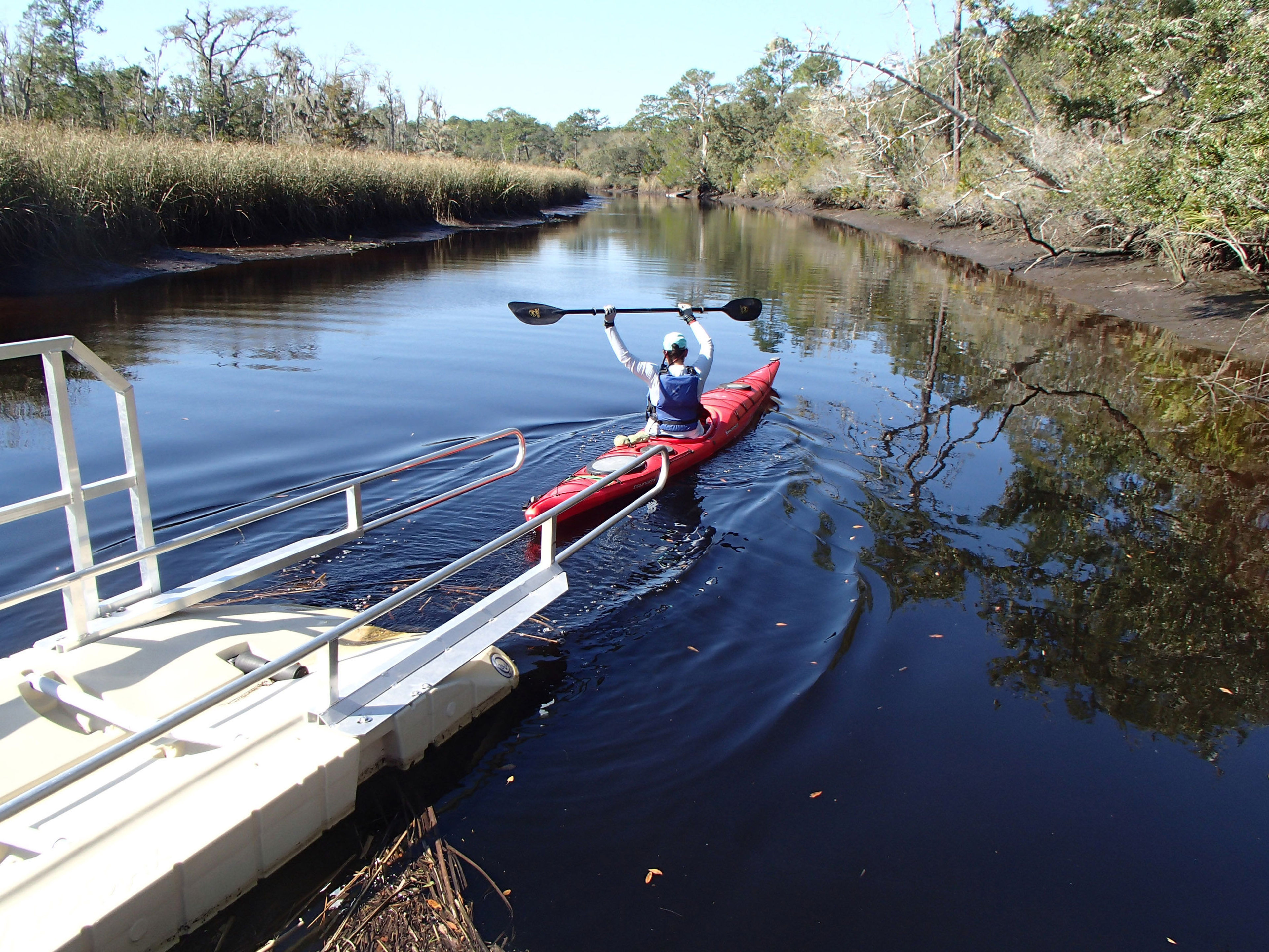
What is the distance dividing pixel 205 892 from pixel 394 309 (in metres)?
14.7

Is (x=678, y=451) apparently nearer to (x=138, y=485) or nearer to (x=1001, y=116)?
(x=138, y=485)

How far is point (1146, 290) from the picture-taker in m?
17.8

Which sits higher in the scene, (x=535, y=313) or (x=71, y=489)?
(x=535, y=313)

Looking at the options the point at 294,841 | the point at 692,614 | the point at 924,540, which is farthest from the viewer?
the point at 924,540

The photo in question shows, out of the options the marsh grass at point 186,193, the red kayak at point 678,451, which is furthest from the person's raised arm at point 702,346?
the marsh grass at point 186,193

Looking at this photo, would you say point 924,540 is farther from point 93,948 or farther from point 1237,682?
point 93,948

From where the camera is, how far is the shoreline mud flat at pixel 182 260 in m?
15.6

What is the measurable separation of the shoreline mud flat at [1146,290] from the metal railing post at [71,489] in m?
14.1

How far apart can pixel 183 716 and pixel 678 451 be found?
5.93 metres

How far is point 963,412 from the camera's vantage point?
10.8 m

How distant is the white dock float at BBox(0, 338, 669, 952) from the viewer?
2852 mm

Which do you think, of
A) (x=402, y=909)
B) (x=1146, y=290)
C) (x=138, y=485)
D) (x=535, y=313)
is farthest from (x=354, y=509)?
(x=1146, y=290)

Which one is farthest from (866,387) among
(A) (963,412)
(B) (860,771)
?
(B) (860,771)

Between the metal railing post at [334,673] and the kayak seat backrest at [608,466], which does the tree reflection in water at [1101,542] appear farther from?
the metal railing post at [334,673]
